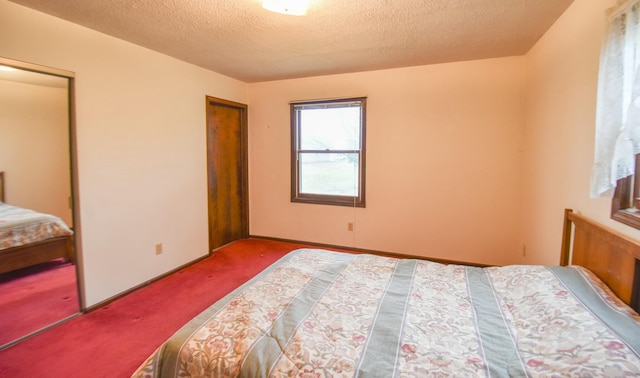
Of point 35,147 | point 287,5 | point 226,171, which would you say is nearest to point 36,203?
point 35,147

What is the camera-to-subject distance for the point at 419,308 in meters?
1.47

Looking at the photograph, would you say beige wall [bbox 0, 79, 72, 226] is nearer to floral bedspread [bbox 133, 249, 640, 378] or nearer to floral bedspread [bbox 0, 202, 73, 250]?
floral bedspread [bbox 0, 202, 73, 250]

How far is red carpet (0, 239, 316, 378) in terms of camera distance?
1.83m

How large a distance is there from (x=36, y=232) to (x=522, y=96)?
14.6 feet

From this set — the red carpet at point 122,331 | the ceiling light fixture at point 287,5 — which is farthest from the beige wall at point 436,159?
the ceiling light fixture at point 287,5

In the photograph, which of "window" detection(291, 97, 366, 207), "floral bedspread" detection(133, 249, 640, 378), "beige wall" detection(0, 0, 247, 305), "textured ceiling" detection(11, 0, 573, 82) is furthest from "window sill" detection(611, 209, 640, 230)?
"beige wall" detection(0, 0, 247, 305)

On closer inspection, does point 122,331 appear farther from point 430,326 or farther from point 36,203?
point 430,326

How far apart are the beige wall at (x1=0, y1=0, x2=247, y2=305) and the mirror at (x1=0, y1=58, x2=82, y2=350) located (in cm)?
10

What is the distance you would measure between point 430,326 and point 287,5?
1.94m

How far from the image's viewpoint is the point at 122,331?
2.19 meters

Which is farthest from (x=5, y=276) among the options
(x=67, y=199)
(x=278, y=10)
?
(x=278, y=10)

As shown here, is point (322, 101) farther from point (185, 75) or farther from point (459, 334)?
point (459, 334)

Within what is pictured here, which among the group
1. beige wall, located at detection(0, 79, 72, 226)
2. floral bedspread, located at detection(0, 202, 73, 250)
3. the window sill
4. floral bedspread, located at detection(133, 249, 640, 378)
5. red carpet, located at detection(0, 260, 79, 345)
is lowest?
red carpet, located at detection(0, 260, 79, 345)

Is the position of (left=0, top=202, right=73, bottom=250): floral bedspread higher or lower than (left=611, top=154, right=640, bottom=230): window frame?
lower
